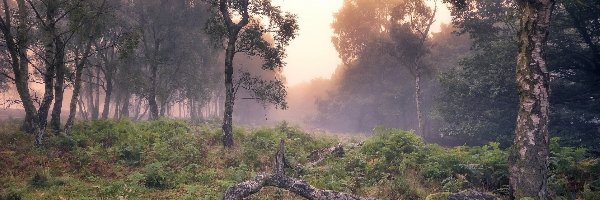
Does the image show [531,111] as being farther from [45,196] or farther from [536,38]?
[45,196]

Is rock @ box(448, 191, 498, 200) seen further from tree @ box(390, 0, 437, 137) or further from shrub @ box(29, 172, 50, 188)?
tree @ box(390, 0, 437, 137)

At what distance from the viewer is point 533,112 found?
887 centimetres

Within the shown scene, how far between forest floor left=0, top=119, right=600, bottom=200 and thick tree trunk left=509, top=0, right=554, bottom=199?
0.68 m

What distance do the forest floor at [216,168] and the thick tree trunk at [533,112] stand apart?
683 millimetres

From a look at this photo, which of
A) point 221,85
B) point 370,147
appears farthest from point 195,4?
point 370,147

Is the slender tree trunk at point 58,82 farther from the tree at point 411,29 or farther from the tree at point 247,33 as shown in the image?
the tree at point 411,29

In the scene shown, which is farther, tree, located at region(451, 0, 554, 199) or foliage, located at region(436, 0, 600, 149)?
foliage, located at region(436, 0, 600, 149)

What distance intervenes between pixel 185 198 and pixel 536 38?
10.1 m

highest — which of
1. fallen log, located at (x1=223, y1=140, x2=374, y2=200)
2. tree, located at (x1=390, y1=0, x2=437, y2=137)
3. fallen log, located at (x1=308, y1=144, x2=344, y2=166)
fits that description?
tree, located at (x1=390, y1=0, x2=437, y2=137)

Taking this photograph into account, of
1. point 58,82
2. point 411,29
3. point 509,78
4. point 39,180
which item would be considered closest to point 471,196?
point 39,180

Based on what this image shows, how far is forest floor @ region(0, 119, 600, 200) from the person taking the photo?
32.8 feet

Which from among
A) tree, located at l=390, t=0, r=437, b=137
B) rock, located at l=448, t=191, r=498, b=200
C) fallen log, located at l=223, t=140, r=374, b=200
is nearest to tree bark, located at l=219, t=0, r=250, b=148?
fallen log, located at l=223, t=140, r=374, b=200

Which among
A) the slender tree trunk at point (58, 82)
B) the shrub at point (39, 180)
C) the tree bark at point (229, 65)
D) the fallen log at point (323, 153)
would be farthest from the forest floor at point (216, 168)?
the tree bark at point (229, 65)

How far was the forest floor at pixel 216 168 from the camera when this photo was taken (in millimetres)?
9992
